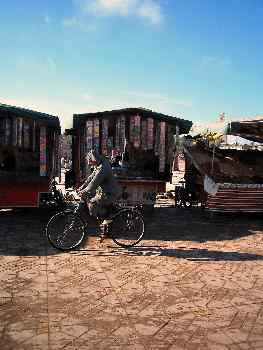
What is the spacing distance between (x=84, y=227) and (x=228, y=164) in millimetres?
6915

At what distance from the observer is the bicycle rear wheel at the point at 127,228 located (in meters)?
7.75

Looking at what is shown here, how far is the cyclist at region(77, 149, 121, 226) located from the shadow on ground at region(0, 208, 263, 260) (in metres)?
1.00

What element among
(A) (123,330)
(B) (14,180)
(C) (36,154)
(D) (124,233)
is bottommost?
(A) (123,330)

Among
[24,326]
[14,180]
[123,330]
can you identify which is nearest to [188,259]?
[123,330]

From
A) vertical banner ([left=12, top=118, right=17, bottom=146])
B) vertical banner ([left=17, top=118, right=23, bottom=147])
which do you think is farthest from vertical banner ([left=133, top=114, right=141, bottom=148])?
vertical banner ([left=12, top=118, right=17, bottom=146])

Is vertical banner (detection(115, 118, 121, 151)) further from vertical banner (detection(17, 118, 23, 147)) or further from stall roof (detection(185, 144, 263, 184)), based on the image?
vertical banner (detection(17, 118, 23, 147))

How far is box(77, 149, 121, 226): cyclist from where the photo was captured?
7.48 metres

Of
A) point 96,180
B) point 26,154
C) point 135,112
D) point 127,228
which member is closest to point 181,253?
point 127,228

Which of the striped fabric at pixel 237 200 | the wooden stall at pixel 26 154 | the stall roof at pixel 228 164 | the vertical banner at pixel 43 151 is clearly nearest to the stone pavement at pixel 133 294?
the wooden stall at pixel 26 154

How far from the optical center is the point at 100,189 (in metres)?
7.64

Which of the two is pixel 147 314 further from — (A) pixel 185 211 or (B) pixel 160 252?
(A) pixel 185 211

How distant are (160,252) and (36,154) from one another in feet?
22.1

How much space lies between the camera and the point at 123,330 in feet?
13.5

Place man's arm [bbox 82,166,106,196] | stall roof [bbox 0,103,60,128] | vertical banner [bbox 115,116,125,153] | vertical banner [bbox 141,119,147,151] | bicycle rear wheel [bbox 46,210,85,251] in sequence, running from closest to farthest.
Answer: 1. bicycle rear wheel [bbox 46,210,85,251]
2. man's arm [bbox 82,166,106,196]
3. stall roof [bbox 0,103,60,128]
4. vertical banner [bbox 115,116,125,153]
5. vertical banner [bbox 141,119,147,151]
